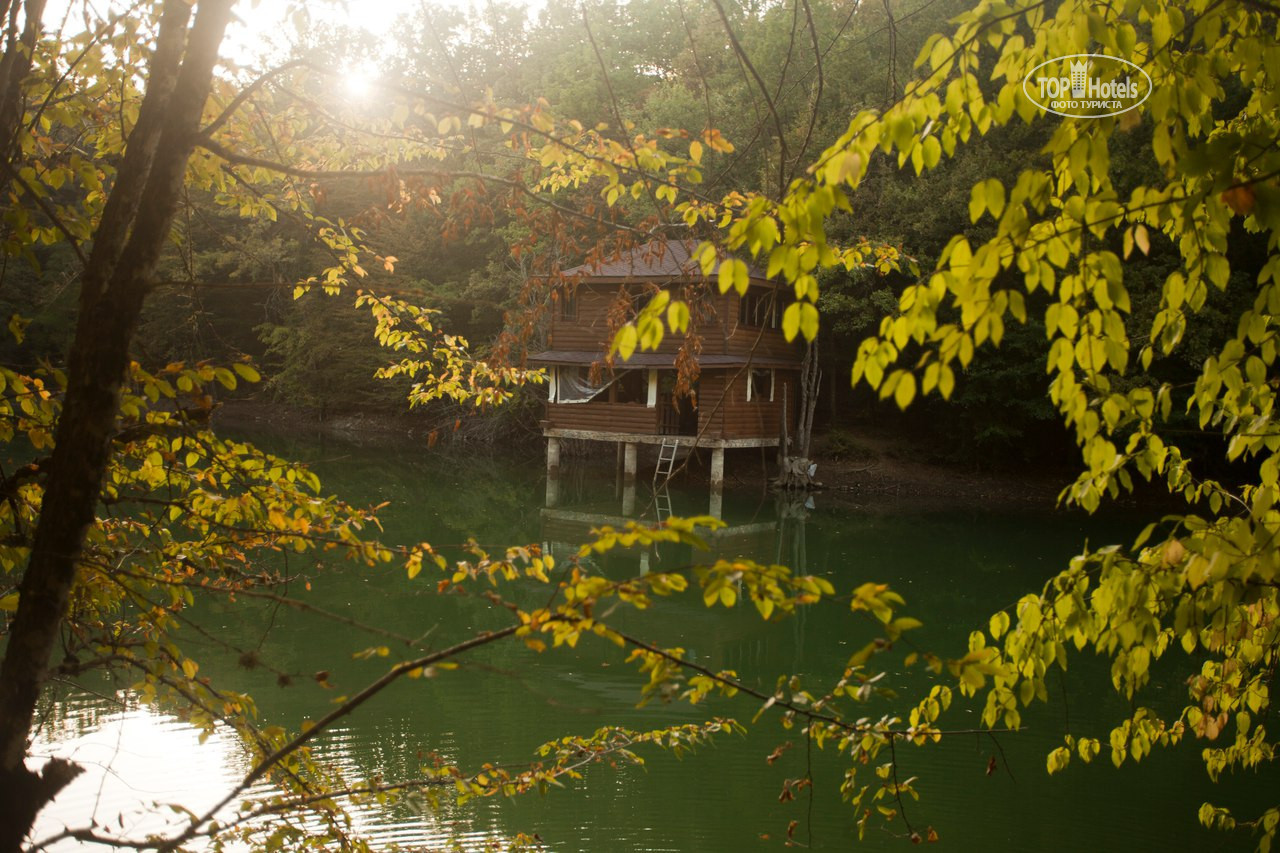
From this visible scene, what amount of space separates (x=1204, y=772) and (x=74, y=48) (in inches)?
319

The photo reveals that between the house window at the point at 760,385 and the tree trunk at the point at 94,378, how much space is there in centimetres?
2181

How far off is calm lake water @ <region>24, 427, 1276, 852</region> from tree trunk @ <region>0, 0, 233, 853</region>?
439mm

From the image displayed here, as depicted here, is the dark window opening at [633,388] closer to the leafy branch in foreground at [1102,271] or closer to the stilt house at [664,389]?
the stilt house at [664,389]

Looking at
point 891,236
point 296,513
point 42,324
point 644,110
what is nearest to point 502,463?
point 644,110

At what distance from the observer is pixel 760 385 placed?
2506 centimetres

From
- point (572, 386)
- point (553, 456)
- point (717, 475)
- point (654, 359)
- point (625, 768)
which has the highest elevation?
point (654, 359)

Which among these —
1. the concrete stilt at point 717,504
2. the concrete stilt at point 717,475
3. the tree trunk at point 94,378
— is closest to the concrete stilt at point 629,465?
the concrete stilt at point 717,475

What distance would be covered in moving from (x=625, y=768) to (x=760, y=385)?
60.5 feet

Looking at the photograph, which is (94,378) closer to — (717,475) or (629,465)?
(717,475)

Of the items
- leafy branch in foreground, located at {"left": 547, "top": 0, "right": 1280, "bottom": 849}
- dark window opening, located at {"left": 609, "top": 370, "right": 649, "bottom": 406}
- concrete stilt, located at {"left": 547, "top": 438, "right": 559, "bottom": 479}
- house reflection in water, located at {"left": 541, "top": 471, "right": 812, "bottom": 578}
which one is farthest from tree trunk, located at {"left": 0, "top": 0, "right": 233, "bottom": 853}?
dark window opening, located at {"left": 609, "top": 370, "right": 649, "bottom": 406}

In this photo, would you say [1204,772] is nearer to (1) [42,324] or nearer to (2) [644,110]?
(2) [644,110]

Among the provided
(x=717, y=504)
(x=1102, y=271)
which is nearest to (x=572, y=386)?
(x=717, y=504)

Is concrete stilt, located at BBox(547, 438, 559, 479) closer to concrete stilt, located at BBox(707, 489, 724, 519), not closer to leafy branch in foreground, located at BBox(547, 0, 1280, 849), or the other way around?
concrete stilt, located at BBox(707, 489, 724, 519)

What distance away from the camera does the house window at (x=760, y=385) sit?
79.6 ft
